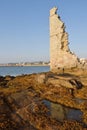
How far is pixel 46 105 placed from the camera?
19109 mm

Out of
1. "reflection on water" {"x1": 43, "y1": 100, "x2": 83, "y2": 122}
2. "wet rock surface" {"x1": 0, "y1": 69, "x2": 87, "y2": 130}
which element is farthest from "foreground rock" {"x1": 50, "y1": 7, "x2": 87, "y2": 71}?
"reflection on water" {"x1": 43, "y1": 100, "x2": 83, "y2": 122}

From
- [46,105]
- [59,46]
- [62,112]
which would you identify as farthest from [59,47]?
[62,112]

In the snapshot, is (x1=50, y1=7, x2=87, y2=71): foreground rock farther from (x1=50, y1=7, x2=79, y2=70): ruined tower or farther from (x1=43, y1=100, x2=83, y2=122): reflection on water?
(x1=43, y1=100, x2=83, y2=122): reflection on water

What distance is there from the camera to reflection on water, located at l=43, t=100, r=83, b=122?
17047mm

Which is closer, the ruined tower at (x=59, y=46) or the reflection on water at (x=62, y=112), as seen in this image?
the reflection on water at (x=62, y=112)

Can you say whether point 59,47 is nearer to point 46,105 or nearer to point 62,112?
point 46,105

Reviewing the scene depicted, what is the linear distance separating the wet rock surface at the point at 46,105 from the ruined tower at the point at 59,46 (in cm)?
691

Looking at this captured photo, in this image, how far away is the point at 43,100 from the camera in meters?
20.2

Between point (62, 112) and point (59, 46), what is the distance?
56.1ft

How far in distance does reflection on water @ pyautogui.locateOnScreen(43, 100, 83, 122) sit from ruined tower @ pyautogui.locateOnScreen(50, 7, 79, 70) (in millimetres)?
14191

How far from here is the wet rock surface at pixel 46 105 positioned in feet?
51.8

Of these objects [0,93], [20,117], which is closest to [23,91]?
[0,93]

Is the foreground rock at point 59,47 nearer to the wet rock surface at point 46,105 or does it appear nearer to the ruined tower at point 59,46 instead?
the ruined tower at point 59,46

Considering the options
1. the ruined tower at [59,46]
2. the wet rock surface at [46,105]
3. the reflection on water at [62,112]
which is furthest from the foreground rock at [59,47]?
the reflection on water at [62,112]
